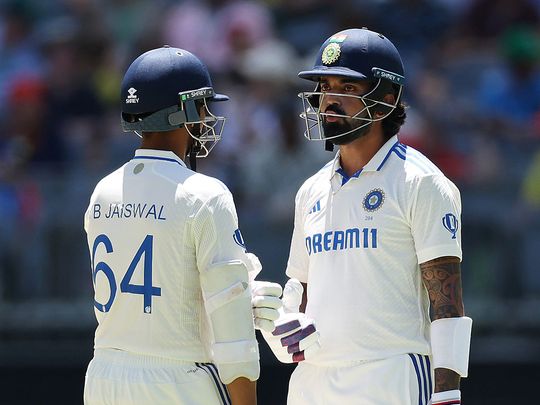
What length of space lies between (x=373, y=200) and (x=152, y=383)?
3.50 feet

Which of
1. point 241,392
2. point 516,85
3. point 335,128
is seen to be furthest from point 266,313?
point 516,85

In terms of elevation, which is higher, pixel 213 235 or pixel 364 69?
pixel 364 69

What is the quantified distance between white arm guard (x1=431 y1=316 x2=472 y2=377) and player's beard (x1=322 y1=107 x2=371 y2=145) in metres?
0.79

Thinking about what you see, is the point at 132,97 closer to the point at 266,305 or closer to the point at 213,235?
the point at 213,235

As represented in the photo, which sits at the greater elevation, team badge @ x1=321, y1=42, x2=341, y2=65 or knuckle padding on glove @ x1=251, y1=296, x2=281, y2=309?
team badge @ x1=321, y1=42, x2=341, y2=65

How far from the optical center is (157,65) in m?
4.21

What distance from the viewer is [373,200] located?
437 centimetres

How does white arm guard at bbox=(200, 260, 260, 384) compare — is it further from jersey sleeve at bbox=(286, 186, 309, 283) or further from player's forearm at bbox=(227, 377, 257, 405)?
jersey sleeve at bbox=(286, 186, 309, 283)

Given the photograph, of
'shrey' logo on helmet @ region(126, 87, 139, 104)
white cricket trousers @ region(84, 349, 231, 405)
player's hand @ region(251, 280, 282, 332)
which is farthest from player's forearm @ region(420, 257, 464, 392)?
'shrey' logo on helmet @ region(126, 87, 139, 104)

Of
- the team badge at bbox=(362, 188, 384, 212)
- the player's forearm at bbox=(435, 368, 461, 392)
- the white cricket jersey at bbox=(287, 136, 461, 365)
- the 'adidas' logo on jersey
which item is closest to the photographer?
the player's forearm at bbox=(435, 368, 461, 392)

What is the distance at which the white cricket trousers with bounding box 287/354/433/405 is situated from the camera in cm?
424

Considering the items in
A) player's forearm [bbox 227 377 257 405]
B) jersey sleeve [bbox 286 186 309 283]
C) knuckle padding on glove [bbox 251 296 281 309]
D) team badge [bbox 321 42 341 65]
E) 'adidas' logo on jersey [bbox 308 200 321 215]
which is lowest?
player's forearm [bbox 227 377 257 405]

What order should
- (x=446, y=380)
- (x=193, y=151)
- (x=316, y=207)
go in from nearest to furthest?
(x=446, y=380), (x=193, y=151), (x=316, y=207)

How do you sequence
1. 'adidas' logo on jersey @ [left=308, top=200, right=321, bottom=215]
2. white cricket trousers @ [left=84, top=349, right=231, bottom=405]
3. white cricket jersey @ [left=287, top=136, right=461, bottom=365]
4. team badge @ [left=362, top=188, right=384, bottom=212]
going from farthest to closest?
1. 'adidas' logo on jersey @ [left=308, top=200, right=321, bottom=215]
2. team badge @ [left=362, top=188, right=384, bottom=212]
3. white cricket jersey @ [left=287, top=136, right=461, bottom=365]
4. white cricket trousers @ [left=84, top=349, right=231, bottom=405]
